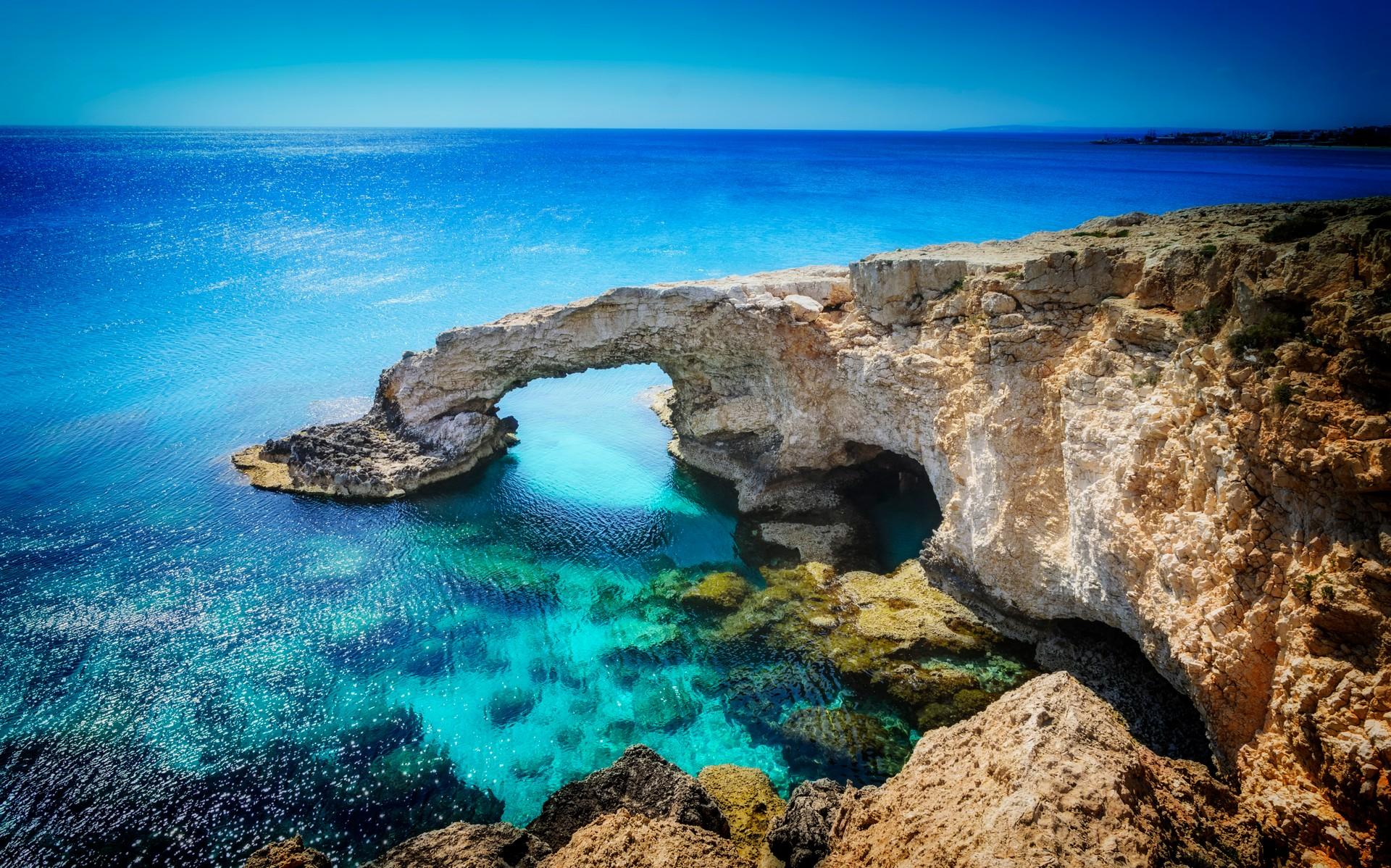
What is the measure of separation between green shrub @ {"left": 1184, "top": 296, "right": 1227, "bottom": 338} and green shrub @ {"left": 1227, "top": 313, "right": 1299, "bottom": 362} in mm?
1085

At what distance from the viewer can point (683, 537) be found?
22.8m

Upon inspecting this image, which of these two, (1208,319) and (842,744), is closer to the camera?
(1208,319)

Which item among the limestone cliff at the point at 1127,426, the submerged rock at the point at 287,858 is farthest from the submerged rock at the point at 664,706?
the limestone cliff at the point at 1127,426

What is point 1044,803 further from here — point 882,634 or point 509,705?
point 509,705

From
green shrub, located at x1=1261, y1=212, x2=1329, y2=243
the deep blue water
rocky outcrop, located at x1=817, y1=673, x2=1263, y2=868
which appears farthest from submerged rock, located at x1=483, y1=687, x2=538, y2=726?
green shrub, located at x1=1261, y1=212, x2=1329, y2=243

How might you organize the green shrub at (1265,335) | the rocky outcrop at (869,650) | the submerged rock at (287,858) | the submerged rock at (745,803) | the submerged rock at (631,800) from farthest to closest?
the rocky outcrop at (869,650)
the submerged rock at (745,803)
the submerged rock at (631,800)
the green shrub at (1265,335)
the submerged rock at (287,858)

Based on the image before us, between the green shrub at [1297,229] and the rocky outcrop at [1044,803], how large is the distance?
8609 millimetres

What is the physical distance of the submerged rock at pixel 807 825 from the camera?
1013cm

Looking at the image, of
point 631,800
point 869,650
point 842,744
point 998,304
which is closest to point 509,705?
point 631,800

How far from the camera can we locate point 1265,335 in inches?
408

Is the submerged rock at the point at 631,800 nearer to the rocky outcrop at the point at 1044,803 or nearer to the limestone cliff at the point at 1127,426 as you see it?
the rocky outcrop at the point at 1044,803

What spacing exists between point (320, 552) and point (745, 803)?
660 inches

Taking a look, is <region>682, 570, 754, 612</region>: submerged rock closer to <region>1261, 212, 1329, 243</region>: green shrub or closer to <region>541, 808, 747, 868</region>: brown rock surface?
<region>541, 808, 747, 868</region>: brown rock surface

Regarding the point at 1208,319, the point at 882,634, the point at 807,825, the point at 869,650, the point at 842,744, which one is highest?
the point at 1208,319
